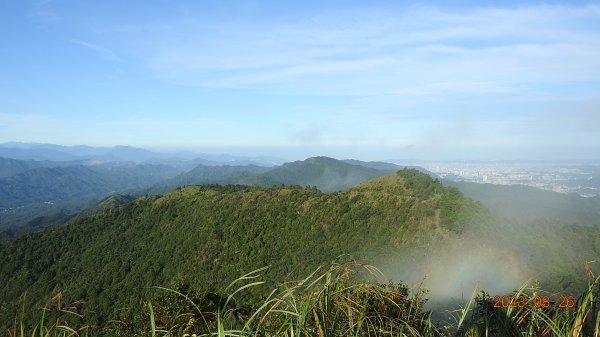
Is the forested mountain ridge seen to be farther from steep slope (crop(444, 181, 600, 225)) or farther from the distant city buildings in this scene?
the distant city buildings

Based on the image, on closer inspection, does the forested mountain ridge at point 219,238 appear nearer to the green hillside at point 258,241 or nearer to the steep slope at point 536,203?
the green hillside at point 258,241

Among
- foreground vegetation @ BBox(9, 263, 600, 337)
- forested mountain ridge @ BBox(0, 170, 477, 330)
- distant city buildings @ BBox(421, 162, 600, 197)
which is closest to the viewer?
foreground vegetation @ BBox(9, 263, 600, 337)

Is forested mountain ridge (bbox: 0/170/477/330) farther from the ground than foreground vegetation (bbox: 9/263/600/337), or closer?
closer

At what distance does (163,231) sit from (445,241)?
174 feet

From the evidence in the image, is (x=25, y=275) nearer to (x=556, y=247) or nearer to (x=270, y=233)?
(x=270, y=233)

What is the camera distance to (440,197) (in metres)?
64.8

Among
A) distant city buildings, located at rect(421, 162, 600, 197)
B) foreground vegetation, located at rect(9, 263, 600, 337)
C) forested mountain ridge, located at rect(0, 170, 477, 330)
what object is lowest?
forested mountain ridge, located at rect(0, 170, 477, 330)

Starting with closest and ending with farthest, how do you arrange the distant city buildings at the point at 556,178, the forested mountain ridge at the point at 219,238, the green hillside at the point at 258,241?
the green hillside at the point at 258,241
the forested mountain ridge at the point at 219,238
the distant city buildings at the point at 556,178
